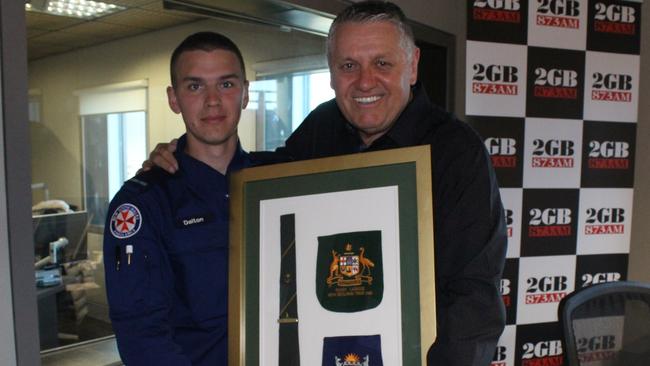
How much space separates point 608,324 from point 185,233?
4.36 ft

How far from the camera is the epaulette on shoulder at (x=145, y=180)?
3.84ft

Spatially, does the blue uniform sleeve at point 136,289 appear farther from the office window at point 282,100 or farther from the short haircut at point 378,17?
the office window at point 282,100

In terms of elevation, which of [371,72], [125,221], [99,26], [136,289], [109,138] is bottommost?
[136,289]

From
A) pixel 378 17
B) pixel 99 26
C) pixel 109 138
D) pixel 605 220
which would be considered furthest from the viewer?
pixel 109 138

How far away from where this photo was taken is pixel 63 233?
2.29 metres

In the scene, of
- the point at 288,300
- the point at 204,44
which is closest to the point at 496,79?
the point at 204,44

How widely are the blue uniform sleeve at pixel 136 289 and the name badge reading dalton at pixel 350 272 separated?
33 centimetres

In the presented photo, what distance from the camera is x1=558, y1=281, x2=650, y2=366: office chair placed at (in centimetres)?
164

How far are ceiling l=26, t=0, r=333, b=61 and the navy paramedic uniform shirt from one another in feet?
2.82

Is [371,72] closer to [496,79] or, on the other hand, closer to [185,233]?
[185,233]

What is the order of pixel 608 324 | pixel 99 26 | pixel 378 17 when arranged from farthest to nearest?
pixel 99 26
pixel 608 324
pixel 378 17

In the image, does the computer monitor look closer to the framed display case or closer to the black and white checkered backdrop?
the framed display case

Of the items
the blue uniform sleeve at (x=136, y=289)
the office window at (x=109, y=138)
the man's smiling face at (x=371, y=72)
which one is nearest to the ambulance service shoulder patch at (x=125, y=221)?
the blue uniform sleeve at (x=136, y=289)

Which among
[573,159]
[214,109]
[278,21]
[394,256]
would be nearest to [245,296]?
[394,256]
